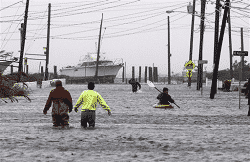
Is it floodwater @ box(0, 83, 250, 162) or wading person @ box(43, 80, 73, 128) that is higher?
wading person @ box(43, 80, 73, 128)

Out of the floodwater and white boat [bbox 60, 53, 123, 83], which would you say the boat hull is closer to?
white boat [bbox 60, 53, 123, 83]

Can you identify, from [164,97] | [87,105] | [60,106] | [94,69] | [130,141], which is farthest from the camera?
[94,69]

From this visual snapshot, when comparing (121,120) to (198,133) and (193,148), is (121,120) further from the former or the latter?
(193,148)

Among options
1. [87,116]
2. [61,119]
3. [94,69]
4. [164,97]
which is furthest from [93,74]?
[87,116]

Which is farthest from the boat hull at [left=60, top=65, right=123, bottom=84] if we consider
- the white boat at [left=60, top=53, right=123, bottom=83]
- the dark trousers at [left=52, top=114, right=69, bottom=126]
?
the dark trousers at [left=52, top=114, right=69, bottom=126]

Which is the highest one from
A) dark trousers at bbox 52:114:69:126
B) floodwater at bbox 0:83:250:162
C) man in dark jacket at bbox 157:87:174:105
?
man in dark jacket at bbox 157:87:174:105

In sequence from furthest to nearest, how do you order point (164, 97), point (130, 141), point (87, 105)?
point (164, 97) < point (87, 105) < point (130, 141)

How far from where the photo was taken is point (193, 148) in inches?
279

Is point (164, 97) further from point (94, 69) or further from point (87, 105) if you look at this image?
point (94, 69)

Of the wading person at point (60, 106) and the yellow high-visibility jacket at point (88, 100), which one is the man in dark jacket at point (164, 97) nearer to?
the yellow high-visibility jacket at point (88, 100)

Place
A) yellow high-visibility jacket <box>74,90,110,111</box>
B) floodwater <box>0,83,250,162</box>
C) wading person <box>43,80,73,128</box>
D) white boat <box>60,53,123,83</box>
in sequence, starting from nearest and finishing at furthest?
1. floodwater <box>0,83,250,162</box>
2. yellow high-visibility jacket <box>74,90,110,111</box>
3. wading person <box>43,80,73,128</box>
4. white boat <box>60,53,123,83</box>

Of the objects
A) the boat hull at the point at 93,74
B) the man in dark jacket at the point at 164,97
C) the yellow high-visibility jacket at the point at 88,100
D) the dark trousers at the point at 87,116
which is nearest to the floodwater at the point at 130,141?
the dark trousers at the point at 87,116

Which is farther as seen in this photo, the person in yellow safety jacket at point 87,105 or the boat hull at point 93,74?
the boat hull at point 93,74

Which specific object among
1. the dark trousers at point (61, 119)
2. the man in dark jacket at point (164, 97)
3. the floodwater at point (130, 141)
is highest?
the man in dark jacket at point (164, 97)
